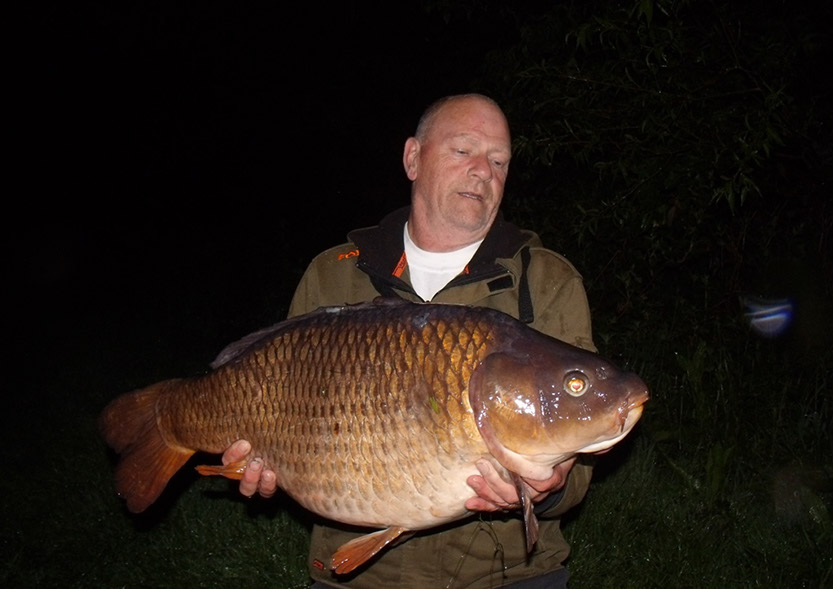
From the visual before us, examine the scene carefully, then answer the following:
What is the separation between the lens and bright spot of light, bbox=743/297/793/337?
407cm

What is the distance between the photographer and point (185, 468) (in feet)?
11.6

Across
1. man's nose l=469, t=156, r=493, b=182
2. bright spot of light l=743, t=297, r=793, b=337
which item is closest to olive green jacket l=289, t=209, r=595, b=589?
man's nose l=469, t=156, r=493, b=182

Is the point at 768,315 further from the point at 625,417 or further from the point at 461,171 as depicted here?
the point at 625,417

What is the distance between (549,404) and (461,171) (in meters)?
0.89

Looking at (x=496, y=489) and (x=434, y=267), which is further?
(x=434, y=267)

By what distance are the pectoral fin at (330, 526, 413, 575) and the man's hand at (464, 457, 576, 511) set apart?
0.66 ft

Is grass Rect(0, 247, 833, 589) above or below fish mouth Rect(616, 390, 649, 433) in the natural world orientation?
below

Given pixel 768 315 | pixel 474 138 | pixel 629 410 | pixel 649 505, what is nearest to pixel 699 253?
pixel 768 315

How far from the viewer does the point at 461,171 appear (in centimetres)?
210

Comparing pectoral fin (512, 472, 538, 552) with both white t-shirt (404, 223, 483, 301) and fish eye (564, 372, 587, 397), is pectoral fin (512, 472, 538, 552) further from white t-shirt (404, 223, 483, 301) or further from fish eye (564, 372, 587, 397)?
white t-shirt (404, 223, 483, 301)

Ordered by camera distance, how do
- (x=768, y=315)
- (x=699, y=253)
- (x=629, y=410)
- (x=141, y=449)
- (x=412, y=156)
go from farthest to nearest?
(x=768, y=315), (x=699, y=253), (x=412, y=156), (x=141, y=449), (x=629, y=410)

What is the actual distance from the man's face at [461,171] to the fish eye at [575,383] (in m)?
0.73

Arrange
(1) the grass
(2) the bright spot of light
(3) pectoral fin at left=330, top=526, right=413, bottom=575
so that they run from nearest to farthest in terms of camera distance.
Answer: (3) pectoral fin at left=330, top=526, right=413, bottom=575 → (1) the grass → (2) the bright spot of light

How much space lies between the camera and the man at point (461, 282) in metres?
1.87
